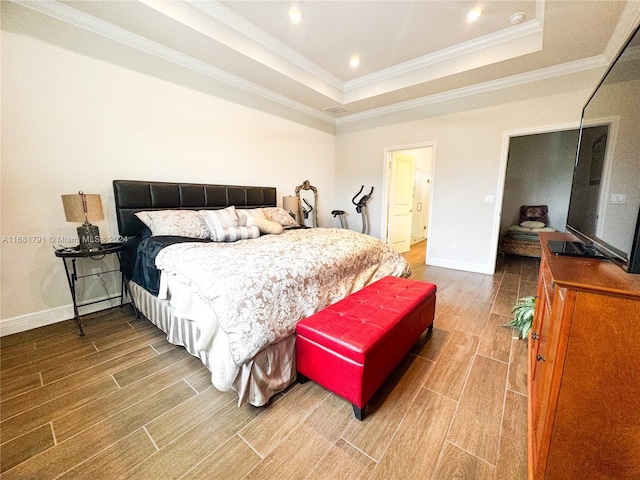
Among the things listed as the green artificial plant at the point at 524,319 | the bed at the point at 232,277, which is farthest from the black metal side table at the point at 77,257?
the green artificial plant at the point at 524,319

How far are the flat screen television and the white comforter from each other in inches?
55.5

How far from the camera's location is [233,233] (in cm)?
261

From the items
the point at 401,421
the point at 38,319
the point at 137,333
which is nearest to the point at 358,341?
the point at 401,421

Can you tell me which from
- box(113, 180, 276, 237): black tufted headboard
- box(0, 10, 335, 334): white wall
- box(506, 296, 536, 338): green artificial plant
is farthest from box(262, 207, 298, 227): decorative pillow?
box(506, 296, 536, 338): green artificial plant

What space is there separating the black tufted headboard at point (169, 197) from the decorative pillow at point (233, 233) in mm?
787

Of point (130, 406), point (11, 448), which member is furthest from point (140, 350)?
point (11, 448)

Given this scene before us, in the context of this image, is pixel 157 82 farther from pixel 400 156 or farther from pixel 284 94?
pixel 400 156

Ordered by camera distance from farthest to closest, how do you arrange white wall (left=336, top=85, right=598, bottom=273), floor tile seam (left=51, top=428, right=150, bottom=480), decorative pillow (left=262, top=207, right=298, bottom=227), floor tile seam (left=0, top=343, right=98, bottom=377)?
1. decorative pillow (left=262, top=207, right=298, bottom=227)
2. white wall (left=336, top=85, right=598, bottom=273)
3. floor tile seam (left=0, top=343, right=98, bottom=377)
4. floor tile seam (left=51, top=428, right=150, bottom=480)

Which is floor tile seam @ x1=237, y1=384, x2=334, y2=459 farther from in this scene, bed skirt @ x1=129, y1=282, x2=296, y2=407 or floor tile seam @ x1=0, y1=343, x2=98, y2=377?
floor tile seam @ x1=0, y1=343, x2=98, y2=377

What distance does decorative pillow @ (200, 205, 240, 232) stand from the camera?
8.65ft

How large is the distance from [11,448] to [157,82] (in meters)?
3.17

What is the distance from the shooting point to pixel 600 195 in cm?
124

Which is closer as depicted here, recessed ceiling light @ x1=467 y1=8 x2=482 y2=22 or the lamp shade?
the lamp shade

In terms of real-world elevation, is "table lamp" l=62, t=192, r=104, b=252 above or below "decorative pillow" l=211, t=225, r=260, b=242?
above
